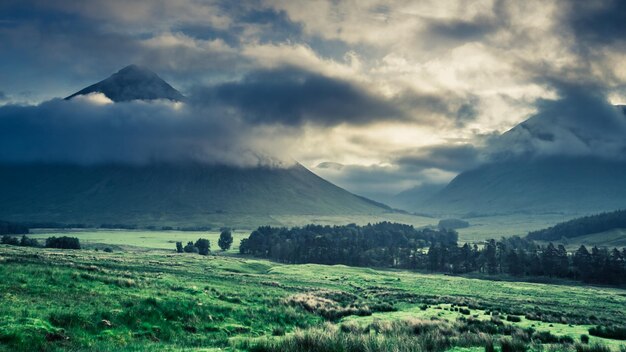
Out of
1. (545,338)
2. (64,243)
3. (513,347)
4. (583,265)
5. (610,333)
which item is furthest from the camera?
(64,243)

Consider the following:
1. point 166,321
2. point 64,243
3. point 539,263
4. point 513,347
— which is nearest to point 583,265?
point 539,263

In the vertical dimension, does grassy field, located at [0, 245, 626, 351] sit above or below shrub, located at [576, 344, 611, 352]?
below

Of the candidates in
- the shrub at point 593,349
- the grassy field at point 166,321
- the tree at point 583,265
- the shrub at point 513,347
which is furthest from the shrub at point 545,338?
the tree at point 583,265

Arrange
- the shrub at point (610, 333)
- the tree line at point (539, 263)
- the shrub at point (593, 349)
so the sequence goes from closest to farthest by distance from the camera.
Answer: the shrub at point (593, 349)
the shrub at point (610, 333)
the tree line at point (539, 263)

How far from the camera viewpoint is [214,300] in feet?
109

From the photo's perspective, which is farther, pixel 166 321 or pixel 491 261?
pixel 491 261

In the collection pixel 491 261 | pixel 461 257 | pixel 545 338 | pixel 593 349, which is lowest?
pixel 491 261

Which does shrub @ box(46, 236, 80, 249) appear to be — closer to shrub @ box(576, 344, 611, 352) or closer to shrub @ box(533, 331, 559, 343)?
shrub @ box(533, 331, 559, 343)

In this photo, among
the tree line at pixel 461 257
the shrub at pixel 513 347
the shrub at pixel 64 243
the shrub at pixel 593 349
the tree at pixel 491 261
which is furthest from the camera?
the tree at pixel 491 261

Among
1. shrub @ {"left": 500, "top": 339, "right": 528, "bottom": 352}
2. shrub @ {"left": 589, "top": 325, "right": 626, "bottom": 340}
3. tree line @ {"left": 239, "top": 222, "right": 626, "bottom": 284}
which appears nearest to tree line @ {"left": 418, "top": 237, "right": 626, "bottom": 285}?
tree line @ {"left": 239, "top": 222, "right": 626, "bottom": 284}

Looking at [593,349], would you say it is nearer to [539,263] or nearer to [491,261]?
[539,263]

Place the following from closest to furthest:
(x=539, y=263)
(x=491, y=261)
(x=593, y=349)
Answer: (x=593, y=349)
(x=539, y=263)
(x=491, y=261)

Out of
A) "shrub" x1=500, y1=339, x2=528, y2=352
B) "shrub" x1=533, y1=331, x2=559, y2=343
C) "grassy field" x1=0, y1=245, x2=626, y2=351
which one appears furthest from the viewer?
"shrub" x1=533, y1=331, x2=559, y2=343

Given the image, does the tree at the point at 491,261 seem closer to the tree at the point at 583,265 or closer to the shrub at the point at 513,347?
the tree at the point at 583,265
